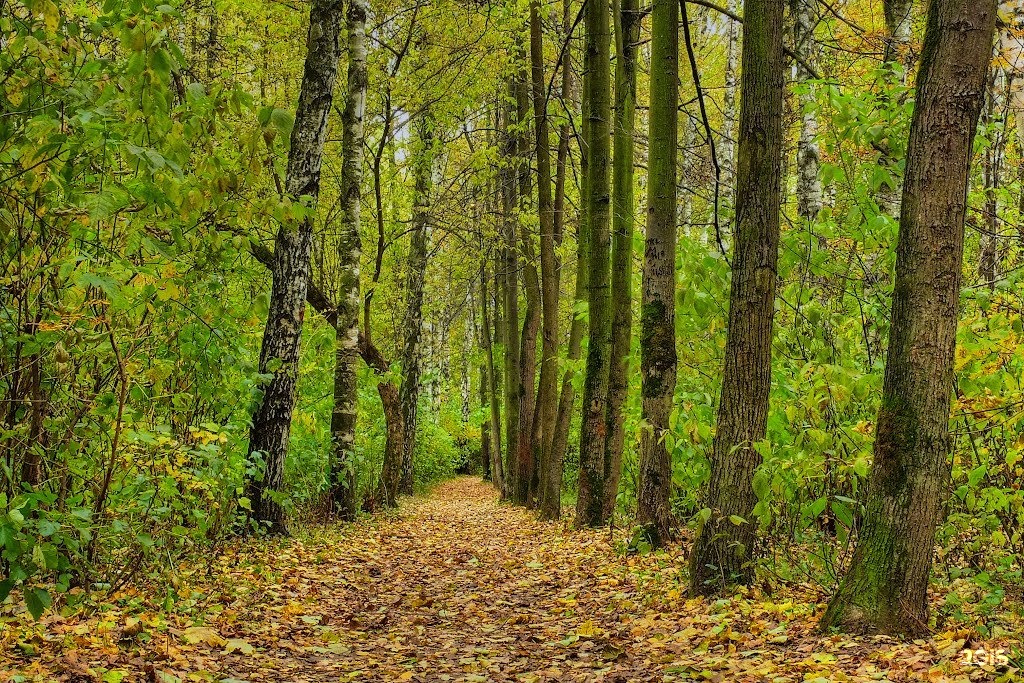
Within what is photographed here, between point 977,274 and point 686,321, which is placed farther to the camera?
point 686,321

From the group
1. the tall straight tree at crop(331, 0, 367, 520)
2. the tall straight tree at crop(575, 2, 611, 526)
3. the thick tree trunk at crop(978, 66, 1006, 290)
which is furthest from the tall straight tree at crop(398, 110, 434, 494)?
the thick tree trunk at crop(978, 66, 1006, 290)

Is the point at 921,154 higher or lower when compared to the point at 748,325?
higher

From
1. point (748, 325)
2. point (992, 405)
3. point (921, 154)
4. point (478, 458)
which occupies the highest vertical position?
point (921, 154)

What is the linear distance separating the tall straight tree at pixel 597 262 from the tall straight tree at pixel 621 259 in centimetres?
16

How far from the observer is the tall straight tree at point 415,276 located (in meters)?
18.4

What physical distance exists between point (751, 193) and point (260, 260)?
745cm

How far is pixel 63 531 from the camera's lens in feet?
13.2

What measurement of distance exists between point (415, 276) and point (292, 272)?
10494mm

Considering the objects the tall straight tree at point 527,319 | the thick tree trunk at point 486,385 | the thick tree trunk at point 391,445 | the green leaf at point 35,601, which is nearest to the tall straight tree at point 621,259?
the tall straight tree at point 527,319

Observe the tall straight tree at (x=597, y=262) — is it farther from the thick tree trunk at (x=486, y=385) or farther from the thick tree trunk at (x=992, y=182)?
the thick tree trunk at (x=486, y=385)

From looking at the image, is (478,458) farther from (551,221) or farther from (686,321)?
(686,321)

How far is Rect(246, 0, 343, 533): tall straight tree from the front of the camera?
9.59 metres

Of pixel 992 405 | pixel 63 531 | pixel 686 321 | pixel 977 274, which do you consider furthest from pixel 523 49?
pixel 63 531

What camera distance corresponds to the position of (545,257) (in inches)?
593
